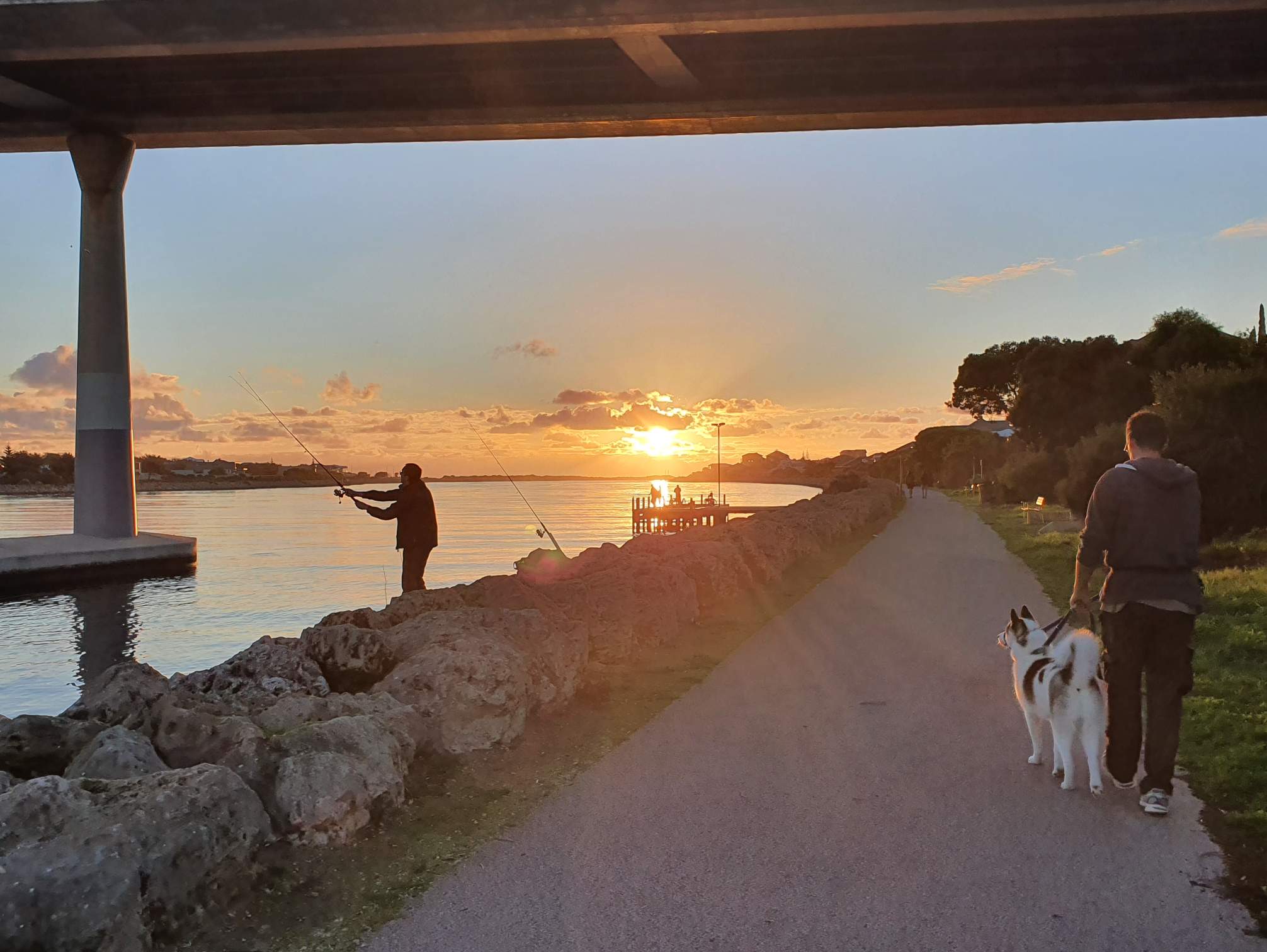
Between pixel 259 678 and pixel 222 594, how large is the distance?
27.4 m

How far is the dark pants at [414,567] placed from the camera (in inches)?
457

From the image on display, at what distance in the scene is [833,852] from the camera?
4.87 meters

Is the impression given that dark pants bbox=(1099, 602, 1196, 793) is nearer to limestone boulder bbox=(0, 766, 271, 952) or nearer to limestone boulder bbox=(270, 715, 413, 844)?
limestone boulder bbox=(270, 715, 413, 844)

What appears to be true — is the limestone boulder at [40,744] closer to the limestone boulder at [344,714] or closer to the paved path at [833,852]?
the limestone boulder at [344,714]

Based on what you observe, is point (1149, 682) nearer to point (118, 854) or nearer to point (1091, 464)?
point (118, 854)

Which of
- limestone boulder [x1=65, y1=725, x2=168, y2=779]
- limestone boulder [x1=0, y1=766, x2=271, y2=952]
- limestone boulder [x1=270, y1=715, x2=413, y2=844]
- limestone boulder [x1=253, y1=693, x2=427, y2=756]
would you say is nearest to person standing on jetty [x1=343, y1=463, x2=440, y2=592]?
limestone boulder [x1=253, y1=693, x2=427, y2=756]

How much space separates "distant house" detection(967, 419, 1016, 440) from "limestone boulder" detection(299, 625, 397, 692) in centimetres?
5554

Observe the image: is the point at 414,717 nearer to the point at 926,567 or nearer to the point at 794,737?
the point at 794,737

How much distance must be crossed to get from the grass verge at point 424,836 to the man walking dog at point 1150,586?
3198mm

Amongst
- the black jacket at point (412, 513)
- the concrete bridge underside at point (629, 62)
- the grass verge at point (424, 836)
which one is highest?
the concrete bridge underside at point (629, 62)

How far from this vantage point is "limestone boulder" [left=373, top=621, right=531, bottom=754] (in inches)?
264

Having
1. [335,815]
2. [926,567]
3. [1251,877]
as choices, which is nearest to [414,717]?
[335,815]

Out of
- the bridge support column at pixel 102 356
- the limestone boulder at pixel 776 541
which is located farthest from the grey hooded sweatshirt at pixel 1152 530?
the bridge support column at pixel 102 356

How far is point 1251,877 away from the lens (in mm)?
4586
